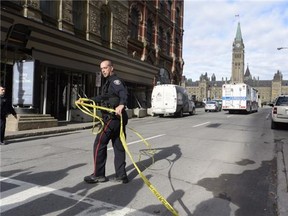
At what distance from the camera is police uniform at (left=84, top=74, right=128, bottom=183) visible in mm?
5848

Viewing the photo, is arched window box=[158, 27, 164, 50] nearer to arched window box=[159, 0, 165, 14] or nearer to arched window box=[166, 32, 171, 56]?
arched window box=[159, 0, 165, 14]

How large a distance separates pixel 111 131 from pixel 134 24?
26.8 metres

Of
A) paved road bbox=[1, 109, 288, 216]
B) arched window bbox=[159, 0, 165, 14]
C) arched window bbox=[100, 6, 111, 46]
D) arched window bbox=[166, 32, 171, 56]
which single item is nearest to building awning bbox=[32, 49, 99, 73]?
arched window bbox=[100, 6, 111, 46]

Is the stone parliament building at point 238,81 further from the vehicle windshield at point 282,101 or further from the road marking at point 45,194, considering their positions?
the road marking at point 45,194

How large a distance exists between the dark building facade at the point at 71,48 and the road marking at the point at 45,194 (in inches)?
378

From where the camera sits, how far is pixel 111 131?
586 cm

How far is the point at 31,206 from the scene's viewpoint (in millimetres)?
4793

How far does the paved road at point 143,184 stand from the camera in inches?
191

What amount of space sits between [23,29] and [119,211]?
41.7 feet

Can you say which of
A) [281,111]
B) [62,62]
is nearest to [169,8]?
[62,62]

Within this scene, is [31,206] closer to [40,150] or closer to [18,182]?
[18,182]

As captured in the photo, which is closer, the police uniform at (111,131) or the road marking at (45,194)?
the road marking at (45,194)

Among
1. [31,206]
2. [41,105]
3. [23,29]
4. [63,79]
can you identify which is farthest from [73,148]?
[63,79]

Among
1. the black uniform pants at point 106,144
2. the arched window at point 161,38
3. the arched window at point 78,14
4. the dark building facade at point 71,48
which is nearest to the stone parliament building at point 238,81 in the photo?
the arched window at point 161,38
